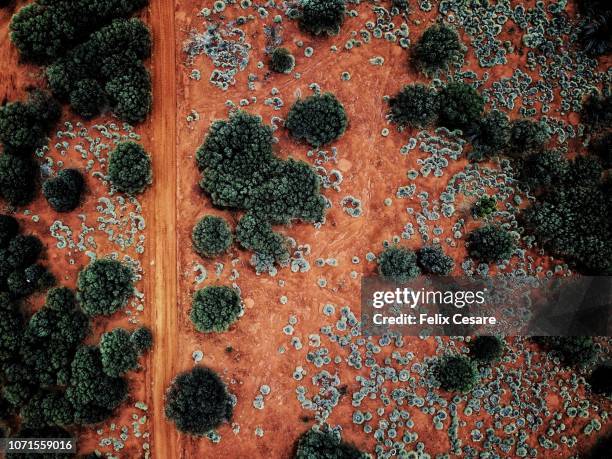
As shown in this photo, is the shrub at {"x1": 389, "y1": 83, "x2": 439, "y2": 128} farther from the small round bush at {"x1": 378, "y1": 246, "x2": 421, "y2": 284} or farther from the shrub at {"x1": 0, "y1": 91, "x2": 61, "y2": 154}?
the shrub at {"x1": 0, "y1": 91, "x2": 61, "y2": 154}

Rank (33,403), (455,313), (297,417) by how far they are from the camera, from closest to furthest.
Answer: (33,403)
(297,417)
(455,313)

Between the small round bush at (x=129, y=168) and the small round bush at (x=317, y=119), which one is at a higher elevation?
the small round bush at (x=317, y=119)

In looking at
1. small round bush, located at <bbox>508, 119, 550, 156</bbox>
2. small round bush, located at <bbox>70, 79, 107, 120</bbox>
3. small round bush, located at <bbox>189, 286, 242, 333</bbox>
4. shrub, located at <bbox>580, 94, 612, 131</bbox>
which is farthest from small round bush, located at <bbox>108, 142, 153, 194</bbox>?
shrub, located at <bbox>580, 94, 612, 131</bbox>

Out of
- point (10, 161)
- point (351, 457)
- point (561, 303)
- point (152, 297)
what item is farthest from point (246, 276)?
point (561, 303)

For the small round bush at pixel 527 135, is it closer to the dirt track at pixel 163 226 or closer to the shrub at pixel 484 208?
the shrub at pixel 484 208

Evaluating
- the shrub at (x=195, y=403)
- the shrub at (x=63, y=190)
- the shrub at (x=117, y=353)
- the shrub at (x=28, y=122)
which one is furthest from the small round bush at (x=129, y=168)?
the shrub at (x=195, y=403)

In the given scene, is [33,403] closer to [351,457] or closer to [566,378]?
[351,457]
